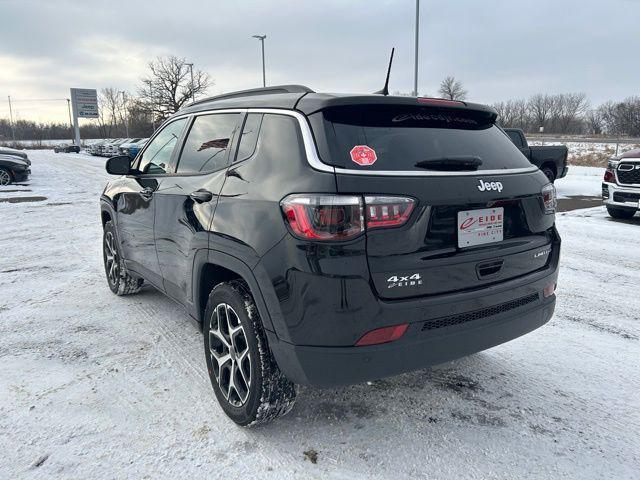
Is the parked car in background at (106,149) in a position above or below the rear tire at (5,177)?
above

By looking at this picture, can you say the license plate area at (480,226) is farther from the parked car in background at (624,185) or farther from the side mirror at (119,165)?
the parked car in background at (624,185)

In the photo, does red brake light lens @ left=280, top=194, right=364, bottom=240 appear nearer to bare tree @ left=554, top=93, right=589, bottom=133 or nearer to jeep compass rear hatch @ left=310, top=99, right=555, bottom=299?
jeep compass rear hatch @ left=310, top=99, right=555, bottom=299

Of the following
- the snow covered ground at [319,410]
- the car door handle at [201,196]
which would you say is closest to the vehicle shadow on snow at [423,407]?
the snow covered ground at [319,410]

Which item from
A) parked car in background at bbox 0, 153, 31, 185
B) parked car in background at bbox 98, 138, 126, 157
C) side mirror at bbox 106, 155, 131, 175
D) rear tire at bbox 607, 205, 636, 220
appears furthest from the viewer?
parked car in background at bbox 98, 138, 126, 157

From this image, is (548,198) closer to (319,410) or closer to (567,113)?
(319,410)

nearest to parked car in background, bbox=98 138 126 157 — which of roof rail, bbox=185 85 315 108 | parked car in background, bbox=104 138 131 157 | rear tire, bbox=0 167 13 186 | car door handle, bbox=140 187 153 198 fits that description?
parked car in background, bbox=104 138 131 157

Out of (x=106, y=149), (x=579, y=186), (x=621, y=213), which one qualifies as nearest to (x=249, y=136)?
(x=621, y=213)

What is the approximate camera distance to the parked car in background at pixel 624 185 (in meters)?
8.09

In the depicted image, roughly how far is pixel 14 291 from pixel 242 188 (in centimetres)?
377

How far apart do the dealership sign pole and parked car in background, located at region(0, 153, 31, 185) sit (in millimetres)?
42211

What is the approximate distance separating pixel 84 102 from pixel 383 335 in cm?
6271

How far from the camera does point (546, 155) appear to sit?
11.7 m

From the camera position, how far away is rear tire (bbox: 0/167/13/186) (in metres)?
16.0

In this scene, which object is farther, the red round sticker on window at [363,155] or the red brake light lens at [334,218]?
the red round sticker on window at [363,155]
